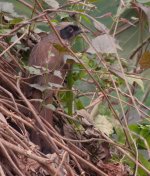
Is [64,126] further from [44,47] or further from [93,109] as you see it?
[44,47]

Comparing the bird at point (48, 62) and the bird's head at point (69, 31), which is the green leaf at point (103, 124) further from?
the bird's head at point (69, 31)

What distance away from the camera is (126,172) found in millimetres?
1817

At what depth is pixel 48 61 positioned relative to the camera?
5.71 feet

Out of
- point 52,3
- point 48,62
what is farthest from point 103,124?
point 52,3

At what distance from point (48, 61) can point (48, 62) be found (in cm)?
11

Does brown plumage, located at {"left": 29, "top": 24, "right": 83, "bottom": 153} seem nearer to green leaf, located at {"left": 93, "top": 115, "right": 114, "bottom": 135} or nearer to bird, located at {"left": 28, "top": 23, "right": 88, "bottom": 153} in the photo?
bird, located at {"left": 28, "top": 23, "right": 88, "bottom": 153}

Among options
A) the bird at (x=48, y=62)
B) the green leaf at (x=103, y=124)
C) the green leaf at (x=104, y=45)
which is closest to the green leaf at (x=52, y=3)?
the bird at (x=48, y=62)

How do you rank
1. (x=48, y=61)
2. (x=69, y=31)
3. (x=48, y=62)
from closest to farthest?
(x=48, y=61)
(x=48, y=62)
(x=69, y=31)

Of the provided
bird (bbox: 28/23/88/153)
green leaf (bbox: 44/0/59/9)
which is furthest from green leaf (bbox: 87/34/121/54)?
green leaf (bbox: 44/0/59/9)

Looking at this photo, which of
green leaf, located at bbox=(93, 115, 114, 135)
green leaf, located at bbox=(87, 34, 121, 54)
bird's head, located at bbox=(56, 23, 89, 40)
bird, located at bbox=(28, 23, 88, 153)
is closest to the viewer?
green leaf, located at bbox=(87, 34, 121, 54)

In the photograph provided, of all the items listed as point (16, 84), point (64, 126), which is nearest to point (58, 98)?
point (64, 126)

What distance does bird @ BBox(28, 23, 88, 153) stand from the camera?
172 cm

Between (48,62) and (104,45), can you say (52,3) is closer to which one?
(48,62)

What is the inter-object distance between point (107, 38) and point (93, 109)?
415mm
